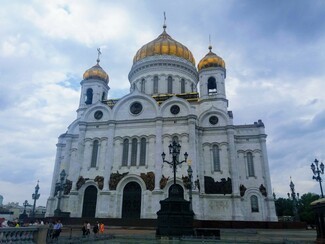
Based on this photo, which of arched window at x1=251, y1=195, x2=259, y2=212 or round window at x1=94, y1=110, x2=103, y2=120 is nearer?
arched window at x1=251, y1=195, x2=259, y2=212

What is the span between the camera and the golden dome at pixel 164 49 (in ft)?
116

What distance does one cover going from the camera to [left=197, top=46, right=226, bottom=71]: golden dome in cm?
3147

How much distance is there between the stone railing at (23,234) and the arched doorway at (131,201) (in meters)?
18.0

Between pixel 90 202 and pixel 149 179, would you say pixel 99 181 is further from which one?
pixel 149 179

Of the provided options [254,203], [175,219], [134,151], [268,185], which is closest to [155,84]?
[134,151]

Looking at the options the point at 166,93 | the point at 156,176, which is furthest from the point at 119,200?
the point at 166,93

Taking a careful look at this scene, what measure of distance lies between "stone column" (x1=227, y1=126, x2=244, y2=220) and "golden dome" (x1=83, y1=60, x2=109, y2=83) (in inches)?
690

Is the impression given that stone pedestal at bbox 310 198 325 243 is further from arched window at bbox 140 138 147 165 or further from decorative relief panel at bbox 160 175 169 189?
arched window at bbox 140 138 147 165

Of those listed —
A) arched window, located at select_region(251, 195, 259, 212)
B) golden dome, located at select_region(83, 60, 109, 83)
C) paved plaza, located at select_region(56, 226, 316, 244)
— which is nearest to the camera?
paved plaza, located at select_region(56, 226, 316, 244)

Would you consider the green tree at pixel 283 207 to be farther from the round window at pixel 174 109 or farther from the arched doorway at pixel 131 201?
the arched doorway at pixel 131 201

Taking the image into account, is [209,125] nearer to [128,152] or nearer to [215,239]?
[128,152]

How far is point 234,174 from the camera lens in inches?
1037

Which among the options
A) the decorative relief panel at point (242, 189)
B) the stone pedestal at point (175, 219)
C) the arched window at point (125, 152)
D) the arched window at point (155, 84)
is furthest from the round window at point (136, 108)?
the stone pedestal at point (175, 219)

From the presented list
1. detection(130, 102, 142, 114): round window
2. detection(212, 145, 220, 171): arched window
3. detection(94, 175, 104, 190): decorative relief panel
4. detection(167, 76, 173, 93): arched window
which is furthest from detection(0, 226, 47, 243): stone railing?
detection(167, 76, 173, 93): arched window
